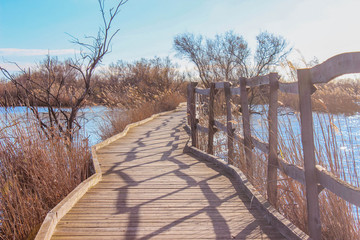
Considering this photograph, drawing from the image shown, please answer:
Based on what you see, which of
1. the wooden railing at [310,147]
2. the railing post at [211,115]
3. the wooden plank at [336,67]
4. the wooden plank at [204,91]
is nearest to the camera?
the wooden plank at [336,67]

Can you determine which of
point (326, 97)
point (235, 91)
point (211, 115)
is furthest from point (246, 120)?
point (211, 115)

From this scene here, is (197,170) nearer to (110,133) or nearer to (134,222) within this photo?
(134,222)

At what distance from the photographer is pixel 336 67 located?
2365 millimetres

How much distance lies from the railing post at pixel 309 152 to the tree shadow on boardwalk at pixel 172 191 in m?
0.40

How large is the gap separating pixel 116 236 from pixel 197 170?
8.26 ft

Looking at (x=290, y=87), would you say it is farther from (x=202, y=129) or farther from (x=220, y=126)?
(x=202, y=129)

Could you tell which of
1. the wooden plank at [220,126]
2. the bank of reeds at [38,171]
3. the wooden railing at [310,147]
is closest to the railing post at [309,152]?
the wooden railing at [310,147]

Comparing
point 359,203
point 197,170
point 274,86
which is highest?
point 274,86

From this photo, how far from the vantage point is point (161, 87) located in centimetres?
2197

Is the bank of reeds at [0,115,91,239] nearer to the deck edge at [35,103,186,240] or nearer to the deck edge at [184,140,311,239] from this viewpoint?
the deck edge at [35,103,186,240]

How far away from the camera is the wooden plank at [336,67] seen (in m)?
2.14

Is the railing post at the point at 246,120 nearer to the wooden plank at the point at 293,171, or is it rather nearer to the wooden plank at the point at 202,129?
the wooden plank at the point at 293,171

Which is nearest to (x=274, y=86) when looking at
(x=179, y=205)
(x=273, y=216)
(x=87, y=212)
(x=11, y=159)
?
(x=273, y=216)

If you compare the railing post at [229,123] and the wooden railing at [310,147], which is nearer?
the wooden railing at [310,147]
